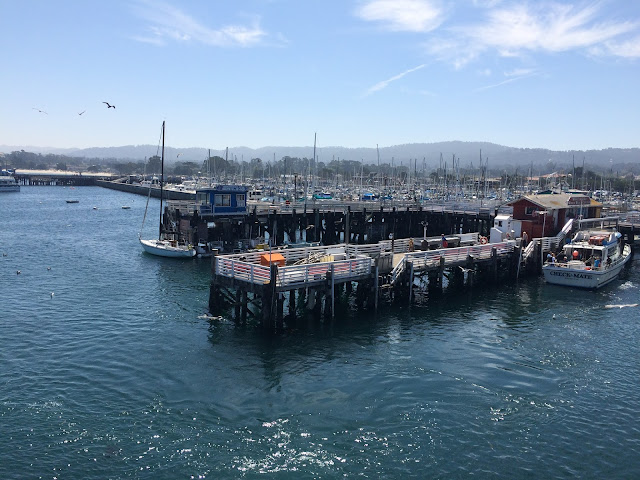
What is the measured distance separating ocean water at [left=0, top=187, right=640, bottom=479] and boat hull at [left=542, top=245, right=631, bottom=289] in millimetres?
4012

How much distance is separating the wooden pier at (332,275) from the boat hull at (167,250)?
17589 mm

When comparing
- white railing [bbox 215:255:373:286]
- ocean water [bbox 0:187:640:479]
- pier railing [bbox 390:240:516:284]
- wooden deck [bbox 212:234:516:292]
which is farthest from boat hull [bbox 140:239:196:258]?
pier railing [bbox 390:240:516:284]

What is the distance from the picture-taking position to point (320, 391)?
2159 cm

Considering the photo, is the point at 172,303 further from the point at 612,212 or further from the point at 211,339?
the point at 612,212

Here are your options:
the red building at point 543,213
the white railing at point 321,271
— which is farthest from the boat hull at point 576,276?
the white railing at point 321,271

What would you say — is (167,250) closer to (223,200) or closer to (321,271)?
(223,200)

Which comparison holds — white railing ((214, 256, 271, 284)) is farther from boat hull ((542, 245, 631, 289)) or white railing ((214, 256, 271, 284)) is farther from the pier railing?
boat hull ((542, 245, 631, 289))

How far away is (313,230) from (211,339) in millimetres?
35331

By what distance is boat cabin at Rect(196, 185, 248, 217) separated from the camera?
5503 centimetres

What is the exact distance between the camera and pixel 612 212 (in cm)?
6988

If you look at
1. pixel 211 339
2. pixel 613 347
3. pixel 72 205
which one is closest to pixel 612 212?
pixel 613 347

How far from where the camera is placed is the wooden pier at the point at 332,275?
94.7ft

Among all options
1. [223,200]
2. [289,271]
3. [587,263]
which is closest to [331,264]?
[289,271]

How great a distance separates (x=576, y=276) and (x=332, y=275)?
874 inches
